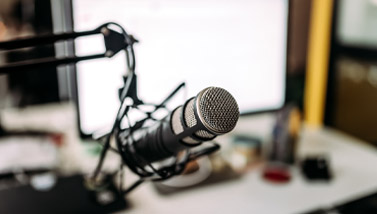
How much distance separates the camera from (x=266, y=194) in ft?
2.70

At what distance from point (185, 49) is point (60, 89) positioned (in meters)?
0.65

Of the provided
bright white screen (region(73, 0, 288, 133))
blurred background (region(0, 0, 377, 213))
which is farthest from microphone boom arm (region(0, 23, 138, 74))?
bright white screen (region(73, 0, 288, 133))

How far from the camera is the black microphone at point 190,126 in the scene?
0.43m

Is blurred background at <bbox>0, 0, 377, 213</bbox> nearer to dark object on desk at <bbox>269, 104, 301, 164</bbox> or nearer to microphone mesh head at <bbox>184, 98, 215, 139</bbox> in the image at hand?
dark object on desk at <bbox>269, 104, 301, 164</bbox>

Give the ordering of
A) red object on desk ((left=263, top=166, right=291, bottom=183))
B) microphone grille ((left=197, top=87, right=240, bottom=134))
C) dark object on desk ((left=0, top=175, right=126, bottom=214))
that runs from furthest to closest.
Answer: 1. red object on desk ((left=263, top=166, right=291, bottom=183))
2. dark object on desk ((left=0, top=175, right=126, bottom=214))
3. microphone grille ((left=197, top=87, right=240, bottom=134))

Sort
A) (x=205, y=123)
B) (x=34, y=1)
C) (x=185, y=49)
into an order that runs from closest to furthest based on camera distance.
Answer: (x=205, y=123), (x=185, y=49), (x=34, y=1)

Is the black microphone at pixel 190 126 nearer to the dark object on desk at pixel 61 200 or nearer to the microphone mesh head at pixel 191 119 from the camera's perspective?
the microphone mesh head at pixel 191 119

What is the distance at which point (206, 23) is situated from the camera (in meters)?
0.89

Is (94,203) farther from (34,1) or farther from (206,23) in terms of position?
(34,1)

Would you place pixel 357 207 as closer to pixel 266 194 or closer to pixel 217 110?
pixel 266 194

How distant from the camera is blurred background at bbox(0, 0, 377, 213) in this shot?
0.79m

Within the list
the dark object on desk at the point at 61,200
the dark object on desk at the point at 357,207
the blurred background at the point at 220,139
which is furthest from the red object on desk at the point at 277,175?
the dark object on desk at the point at 61,200

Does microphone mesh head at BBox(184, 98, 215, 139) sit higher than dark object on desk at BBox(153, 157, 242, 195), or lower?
higher

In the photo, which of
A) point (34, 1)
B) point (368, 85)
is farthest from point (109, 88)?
point (368, 85)
